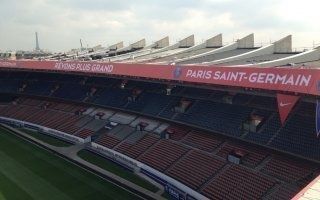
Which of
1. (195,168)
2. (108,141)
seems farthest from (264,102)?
(108,141)

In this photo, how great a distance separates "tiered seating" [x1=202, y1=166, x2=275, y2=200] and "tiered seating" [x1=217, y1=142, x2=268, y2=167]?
0.85 meters

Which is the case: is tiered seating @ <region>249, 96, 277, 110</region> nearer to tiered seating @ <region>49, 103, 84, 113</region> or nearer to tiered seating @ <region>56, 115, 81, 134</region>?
tiered seating @ <region>56, 115, 81, 134</region>

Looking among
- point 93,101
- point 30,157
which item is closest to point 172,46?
point 93,101

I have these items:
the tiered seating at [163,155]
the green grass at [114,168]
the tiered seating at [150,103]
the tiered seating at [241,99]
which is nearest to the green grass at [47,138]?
the green grass at [114,168]

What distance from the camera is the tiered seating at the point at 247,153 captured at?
93.4 ft

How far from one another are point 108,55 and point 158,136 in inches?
963

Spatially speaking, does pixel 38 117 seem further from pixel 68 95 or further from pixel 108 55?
pixel 108 55

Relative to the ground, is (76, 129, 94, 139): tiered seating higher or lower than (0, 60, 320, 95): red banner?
lower

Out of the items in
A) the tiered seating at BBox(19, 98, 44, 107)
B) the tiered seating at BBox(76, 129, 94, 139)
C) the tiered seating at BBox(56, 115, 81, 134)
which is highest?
the tiered seating at BBox(19, 98, 44, 107)

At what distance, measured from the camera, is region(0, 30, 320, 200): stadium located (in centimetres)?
2572

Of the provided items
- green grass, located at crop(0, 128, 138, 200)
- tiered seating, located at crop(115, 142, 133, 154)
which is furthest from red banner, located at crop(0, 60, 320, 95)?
green grass, located at crop(0, 128, 138, 200)

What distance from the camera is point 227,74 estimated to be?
2736 cm

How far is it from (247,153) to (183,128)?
817 cm

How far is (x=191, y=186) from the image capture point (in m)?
28.5
